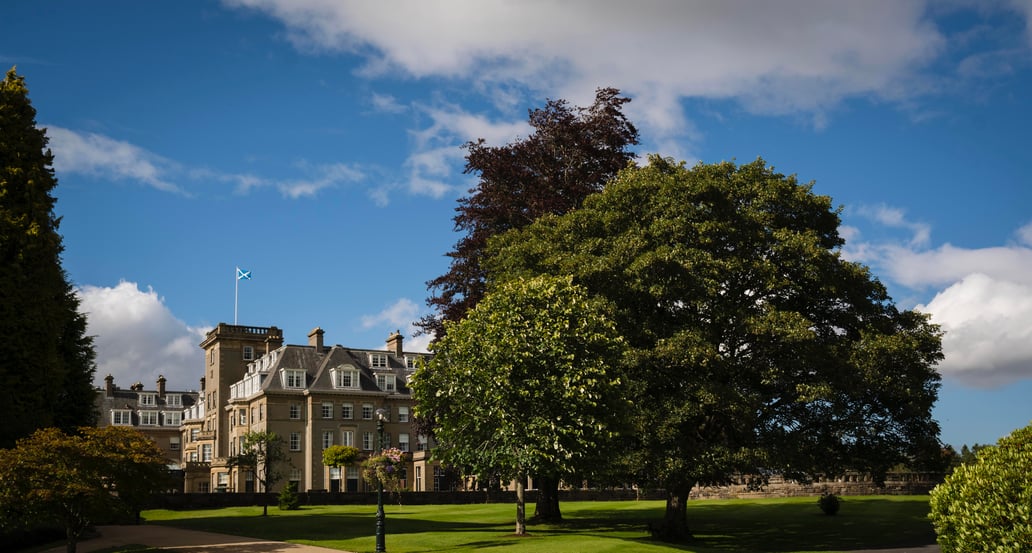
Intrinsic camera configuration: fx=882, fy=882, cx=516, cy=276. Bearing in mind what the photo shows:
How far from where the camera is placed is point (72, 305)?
46.5m

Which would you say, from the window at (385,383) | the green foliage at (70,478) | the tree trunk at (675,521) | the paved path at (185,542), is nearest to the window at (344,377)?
the window at (385,383)

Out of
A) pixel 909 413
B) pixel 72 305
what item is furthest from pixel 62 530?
pixel 909 413

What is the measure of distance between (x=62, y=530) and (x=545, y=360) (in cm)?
2152

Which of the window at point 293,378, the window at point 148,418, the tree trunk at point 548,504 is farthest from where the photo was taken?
the window at point 148,418

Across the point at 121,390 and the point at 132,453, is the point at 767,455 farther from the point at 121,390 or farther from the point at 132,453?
the point at 121,390

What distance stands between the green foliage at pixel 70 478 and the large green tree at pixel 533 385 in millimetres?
11105

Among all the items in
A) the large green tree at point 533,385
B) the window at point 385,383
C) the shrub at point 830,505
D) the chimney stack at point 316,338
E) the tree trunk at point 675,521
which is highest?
the chimney stack at point 316,338

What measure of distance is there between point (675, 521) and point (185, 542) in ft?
63.6

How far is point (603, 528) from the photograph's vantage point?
4131cm

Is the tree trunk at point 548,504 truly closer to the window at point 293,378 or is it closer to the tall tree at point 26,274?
the tall tree at point 26,274

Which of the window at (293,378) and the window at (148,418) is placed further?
the window at (148,418)

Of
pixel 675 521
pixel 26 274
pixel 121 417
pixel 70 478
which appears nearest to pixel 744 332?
pixel 675 521

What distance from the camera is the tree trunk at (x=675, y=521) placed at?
36531 millimetres

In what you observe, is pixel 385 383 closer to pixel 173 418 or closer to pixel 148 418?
pixel 173 418
